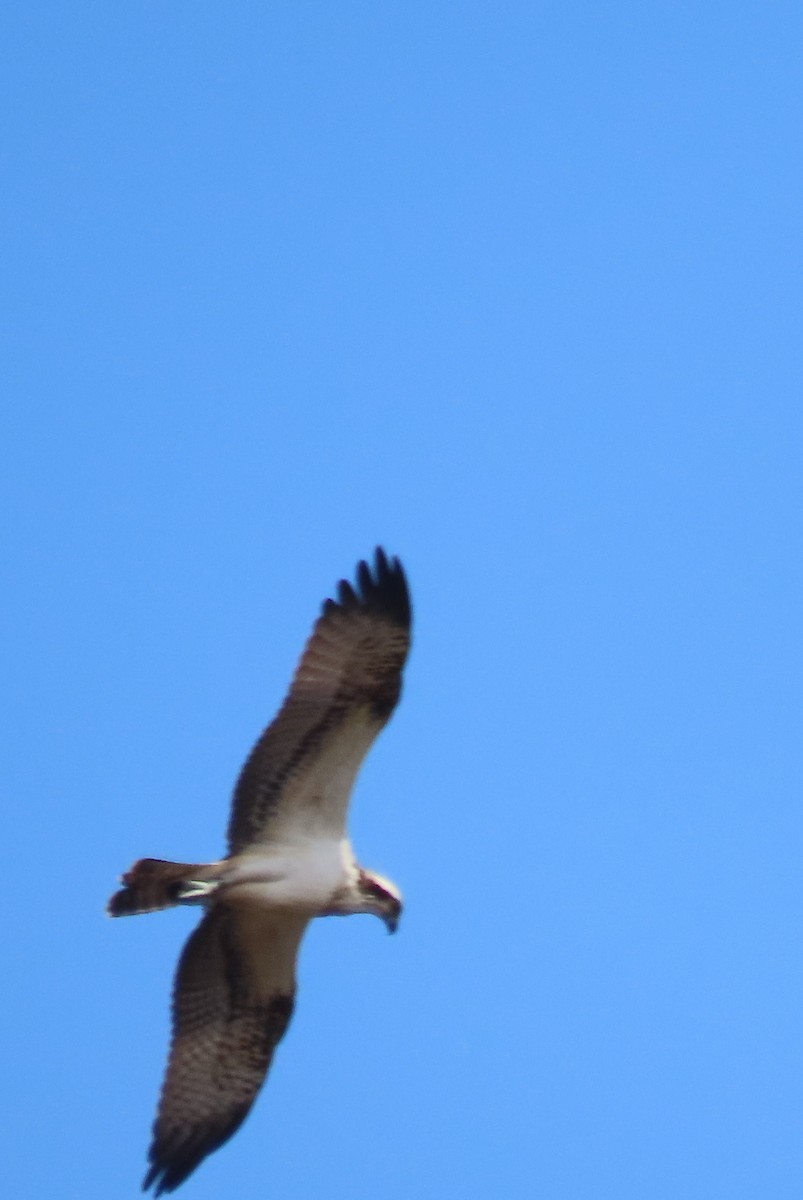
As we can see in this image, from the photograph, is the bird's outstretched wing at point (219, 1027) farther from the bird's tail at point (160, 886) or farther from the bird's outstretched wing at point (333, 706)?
the bird's outstretched wing at point (333, 706)

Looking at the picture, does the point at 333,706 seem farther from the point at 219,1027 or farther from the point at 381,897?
the point at 219,1027

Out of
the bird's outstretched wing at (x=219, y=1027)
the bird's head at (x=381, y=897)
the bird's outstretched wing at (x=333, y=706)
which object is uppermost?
the bird's outstretched wing at (x=333, y=706)

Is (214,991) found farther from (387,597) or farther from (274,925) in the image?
(387,597)

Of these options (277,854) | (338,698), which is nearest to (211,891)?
(277,854)

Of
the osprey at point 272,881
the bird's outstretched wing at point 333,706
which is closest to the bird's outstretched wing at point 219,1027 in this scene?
the osprey at point 272,881

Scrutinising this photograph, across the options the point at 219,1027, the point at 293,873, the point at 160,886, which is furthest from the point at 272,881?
the point at 219,1027

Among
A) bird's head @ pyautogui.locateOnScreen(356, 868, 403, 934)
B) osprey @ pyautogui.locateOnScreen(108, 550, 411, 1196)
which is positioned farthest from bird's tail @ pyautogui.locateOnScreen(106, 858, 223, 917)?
bird's head @ pyautogui.locateOnScreen(356, 868, 403, 934)

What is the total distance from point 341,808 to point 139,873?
1.04 m

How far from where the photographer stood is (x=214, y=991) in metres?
10.7

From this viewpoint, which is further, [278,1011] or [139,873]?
[278,1011]

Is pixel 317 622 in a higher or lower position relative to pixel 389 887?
higher

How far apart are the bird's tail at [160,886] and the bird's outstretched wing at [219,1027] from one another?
0.28 meters

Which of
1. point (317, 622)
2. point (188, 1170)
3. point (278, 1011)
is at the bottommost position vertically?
point (188, 1170)

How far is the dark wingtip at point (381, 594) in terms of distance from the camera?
1014cm
